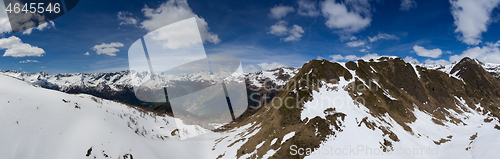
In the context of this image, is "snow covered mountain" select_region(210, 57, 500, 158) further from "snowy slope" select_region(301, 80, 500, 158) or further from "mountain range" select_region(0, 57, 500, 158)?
"mountain range" select_region(0, 57, 500, 158)

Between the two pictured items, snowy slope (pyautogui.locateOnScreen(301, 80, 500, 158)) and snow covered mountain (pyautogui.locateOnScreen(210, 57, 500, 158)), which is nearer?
snowy slope (pyautogui.locateOnScreen(301, 80, 500, 158))

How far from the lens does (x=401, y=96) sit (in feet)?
212

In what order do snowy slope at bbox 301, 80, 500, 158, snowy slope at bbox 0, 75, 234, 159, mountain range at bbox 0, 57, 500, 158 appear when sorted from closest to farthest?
snowy slope at bbox 0, 75, 234, 159 → mountain range at bbox 0, 57, 500, 158 → snowy slope at bbox 301, 80, 500, 158

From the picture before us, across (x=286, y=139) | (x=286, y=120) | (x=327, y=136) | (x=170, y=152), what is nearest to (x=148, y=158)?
(x=170, y=152)

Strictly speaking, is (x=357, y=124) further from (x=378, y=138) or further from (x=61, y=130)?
(x=61, y=130)

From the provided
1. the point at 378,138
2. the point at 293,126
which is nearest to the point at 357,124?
the point at 378,138

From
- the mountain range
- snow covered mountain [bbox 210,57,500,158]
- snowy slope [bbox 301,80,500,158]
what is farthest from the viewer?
snow covered mountain [bbox 210,57,500,158]

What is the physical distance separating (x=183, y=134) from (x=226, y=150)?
39.2ft

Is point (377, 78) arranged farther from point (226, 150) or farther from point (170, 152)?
point (170, 152)


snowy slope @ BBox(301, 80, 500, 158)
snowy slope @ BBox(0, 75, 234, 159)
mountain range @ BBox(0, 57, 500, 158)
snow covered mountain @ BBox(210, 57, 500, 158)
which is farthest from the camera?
snow covered mountain @ BBox(210, 57, 500, 158)

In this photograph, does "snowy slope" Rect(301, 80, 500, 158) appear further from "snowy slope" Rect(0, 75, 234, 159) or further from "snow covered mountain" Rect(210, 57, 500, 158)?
"snowy slope" Rect(0, 75, 234, 159)

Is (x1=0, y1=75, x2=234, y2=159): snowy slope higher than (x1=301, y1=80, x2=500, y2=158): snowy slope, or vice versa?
(x1=0, y1=75, x2=234, y2=159): snowy slope

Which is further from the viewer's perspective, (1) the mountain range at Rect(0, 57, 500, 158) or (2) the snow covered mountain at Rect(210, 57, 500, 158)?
(2) the snow covered mountain at Rect(210, 57, 500, 158)

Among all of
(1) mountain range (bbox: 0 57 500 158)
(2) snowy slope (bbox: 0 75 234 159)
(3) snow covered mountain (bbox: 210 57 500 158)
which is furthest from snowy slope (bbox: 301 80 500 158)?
(2) snowy slope (bbox: 0 75 234 159)
